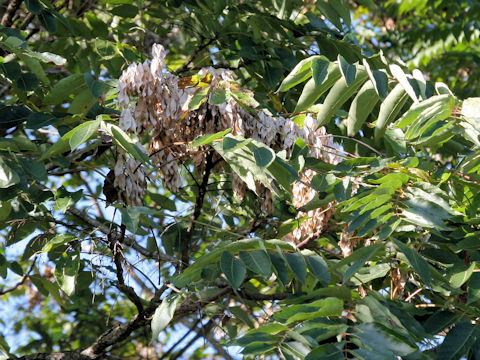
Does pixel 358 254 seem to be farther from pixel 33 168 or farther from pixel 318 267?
pixel 33 168

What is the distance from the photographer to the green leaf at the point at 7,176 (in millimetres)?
1766

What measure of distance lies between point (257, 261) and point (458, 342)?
50 cm

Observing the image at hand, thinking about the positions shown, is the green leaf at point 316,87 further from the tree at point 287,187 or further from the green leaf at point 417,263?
the green leaf at point 417,263

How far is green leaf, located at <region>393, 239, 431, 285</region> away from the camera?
5.24 feet

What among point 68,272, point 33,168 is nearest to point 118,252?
point 68,272

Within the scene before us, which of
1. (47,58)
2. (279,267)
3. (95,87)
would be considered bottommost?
(279,267)

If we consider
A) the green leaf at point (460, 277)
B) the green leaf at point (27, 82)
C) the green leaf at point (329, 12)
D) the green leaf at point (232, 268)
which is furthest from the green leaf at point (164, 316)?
the green leaf at point (329, 12)

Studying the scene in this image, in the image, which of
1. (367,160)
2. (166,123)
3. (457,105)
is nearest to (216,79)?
(166,123)

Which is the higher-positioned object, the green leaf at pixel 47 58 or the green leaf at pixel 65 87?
Answer: the green leaf at pixel 47 58

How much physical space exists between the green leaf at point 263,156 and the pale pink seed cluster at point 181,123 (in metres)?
0.25

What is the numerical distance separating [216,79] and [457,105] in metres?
0.69

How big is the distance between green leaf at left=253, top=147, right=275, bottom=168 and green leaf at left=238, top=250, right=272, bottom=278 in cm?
21

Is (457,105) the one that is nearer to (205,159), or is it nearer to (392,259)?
(392,259)

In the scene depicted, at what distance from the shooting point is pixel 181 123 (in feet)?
6.73
